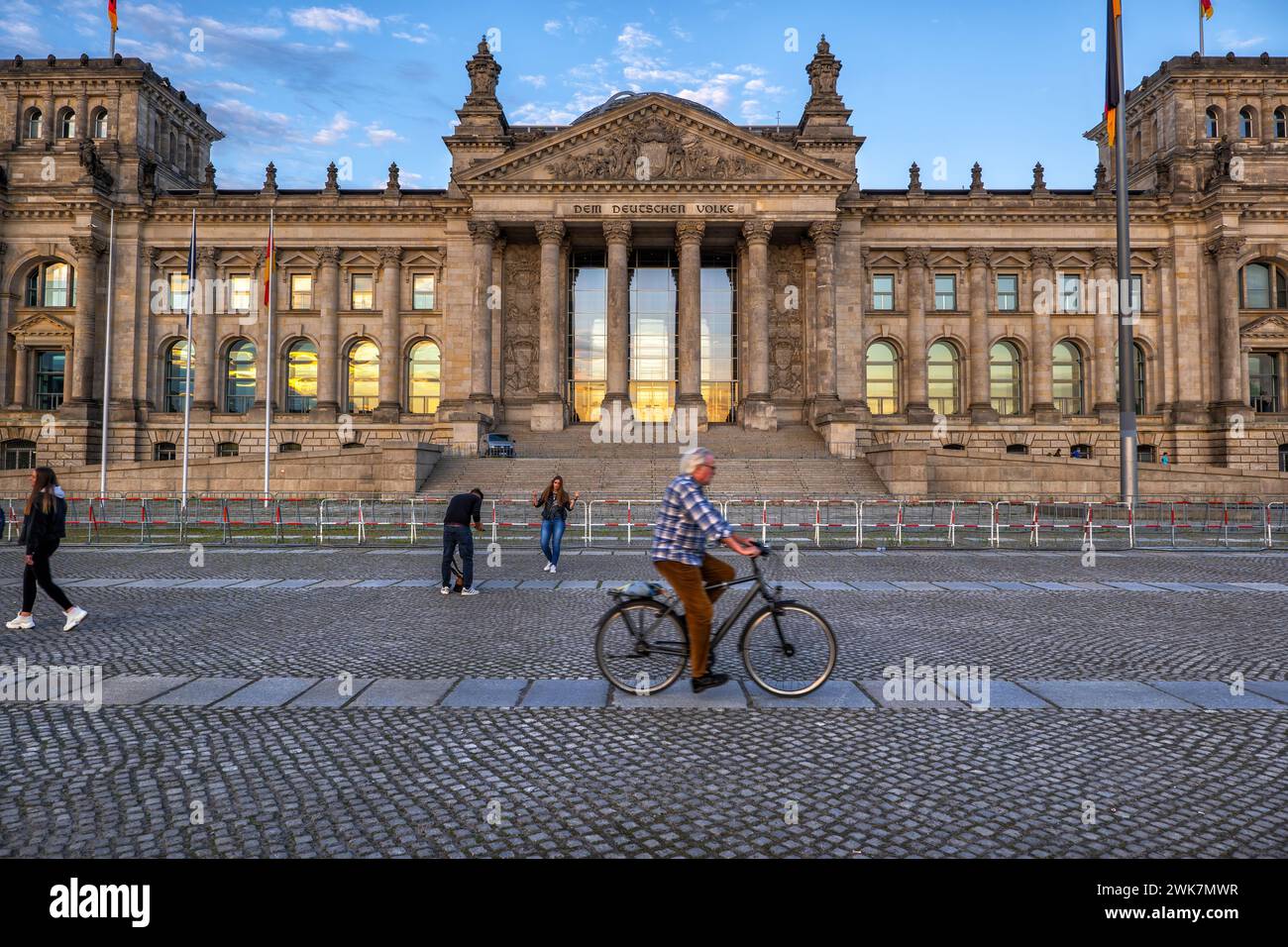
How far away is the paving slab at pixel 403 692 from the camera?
6125 millimetres

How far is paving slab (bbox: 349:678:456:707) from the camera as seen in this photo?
20.1 feet

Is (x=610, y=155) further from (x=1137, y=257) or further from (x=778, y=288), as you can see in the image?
(x=1137, y=257)

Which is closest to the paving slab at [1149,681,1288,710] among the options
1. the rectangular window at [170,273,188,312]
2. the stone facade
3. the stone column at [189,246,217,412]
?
the stone facade

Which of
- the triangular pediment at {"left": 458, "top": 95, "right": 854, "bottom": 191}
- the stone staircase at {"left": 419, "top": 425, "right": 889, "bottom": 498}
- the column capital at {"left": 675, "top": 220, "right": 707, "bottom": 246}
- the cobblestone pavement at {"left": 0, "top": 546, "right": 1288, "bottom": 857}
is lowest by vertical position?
the cobblestone pavement at {"left": 0, "top": 546, "right": 1288, "bottom": 857}

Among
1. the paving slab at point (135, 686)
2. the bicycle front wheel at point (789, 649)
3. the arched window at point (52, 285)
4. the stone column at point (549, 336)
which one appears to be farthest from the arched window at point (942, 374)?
the arched window at point (52, 285)

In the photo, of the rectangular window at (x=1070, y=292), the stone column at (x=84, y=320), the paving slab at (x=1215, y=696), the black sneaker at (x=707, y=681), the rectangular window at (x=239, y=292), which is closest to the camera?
the paving slab at (x=1215, y=696)

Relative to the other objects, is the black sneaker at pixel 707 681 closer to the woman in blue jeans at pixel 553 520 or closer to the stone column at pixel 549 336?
the woman in blue jeans at pixel 553 520

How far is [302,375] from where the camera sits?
4988 centimetres

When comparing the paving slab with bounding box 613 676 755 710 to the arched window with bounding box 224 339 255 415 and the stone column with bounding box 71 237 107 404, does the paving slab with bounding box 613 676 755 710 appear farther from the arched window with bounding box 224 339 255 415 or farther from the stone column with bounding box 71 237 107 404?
the stone column with bounding box 71 237 107 404

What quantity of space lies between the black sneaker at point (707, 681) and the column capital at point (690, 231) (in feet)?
130

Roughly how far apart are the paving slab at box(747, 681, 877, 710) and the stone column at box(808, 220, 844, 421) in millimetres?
37975

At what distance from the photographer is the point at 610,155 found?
44.0 m

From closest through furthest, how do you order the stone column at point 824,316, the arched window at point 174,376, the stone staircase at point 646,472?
the stone staircase at point 646,472 → the stone column at point 824,316 → the arched window at point 174,376
